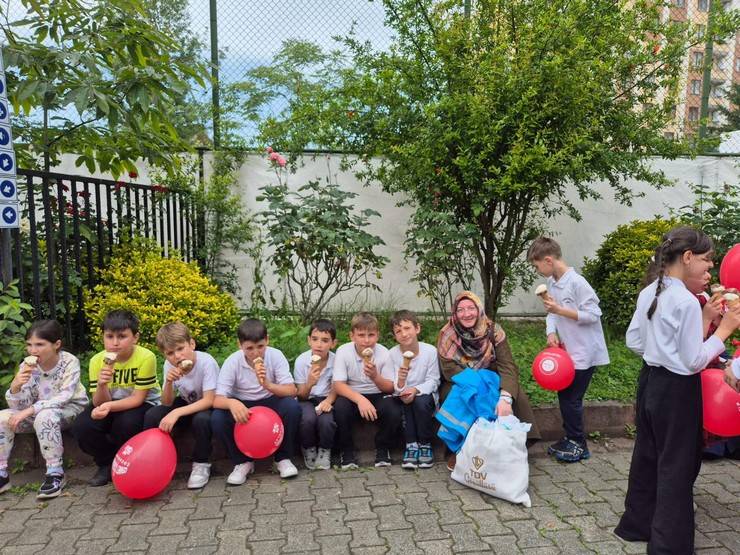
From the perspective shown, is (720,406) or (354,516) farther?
(354,516)

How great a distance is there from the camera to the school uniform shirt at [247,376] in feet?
11.8

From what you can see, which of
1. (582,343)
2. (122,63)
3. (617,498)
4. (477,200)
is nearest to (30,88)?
(122,63)

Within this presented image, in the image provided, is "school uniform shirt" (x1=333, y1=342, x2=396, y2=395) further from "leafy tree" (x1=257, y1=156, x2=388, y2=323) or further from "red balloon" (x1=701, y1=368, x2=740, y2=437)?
"red balloon" (x1=701, y1=368, x2=740, y2=437)

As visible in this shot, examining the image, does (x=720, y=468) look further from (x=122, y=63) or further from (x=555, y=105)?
(x=122, y=63)

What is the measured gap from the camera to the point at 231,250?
A: 6.89 meters

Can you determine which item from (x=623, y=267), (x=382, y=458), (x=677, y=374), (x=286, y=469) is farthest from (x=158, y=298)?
(x=623, y=267)

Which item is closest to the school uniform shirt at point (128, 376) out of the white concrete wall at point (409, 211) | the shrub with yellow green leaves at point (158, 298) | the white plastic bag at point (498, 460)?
the shrub with yellow green leaves at point (158, 298)

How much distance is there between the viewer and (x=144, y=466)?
120 inches

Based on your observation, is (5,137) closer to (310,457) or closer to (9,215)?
(9,215)

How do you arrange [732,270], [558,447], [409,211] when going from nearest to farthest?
[732,270] → [558,447] → [409,211]

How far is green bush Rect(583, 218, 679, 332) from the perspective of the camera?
573 cm

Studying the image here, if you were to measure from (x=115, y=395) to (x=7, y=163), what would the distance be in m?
1.67

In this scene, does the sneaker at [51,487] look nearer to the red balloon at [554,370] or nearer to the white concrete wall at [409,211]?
the red balloon at [554,370]

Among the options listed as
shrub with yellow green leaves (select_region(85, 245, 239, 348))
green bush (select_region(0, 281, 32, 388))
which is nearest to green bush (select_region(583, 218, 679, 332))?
shrub with yellow green leaves (select_region(85, 245, 239, 348))
